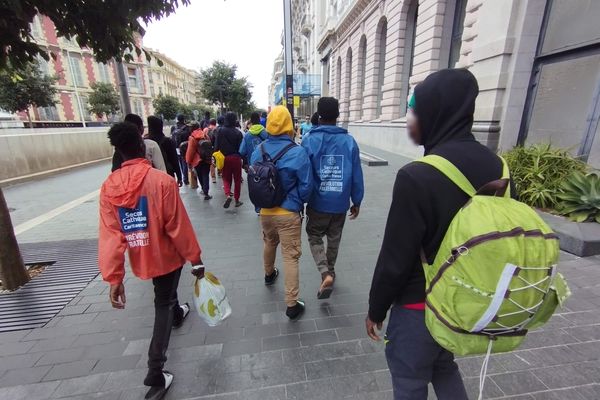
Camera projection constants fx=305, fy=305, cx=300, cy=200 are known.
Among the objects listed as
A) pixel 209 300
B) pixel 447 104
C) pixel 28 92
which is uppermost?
pixel 28 92

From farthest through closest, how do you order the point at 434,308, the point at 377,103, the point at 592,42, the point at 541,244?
the point at 377,103, the point at 592,42, the point at 434,308, the point at 541,244

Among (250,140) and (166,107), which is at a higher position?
(166,107)

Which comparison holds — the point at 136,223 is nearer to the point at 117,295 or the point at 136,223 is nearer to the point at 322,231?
the point at 117,295

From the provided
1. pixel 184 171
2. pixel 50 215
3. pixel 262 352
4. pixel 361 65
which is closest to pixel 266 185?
pixel 262 352

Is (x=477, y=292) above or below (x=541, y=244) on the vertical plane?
below

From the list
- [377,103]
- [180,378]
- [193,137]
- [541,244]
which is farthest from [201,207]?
[377,103]

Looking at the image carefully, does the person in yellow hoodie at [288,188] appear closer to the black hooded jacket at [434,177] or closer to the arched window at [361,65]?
the black hooded jacket at [434,177]

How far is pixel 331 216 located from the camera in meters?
3.15

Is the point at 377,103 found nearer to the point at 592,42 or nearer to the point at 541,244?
the point at 592,42

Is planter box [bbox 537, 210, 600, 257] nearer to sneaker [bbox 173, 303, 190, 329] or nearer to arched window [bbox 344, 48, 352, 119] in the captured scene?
sneaker [bbox 173, 303, 190, 329]

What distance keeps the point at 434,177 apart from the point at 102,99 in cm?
4577

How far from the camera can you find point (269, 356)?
247cm

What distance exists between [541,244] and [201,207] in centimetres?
674

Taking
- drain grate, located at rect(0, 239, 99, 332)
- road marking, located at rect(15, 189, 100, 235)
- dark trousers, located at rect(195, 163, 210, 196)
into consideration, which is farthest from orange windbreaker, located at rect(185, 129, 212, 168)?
road marking, located at rect(15, 189, 100, 235)
